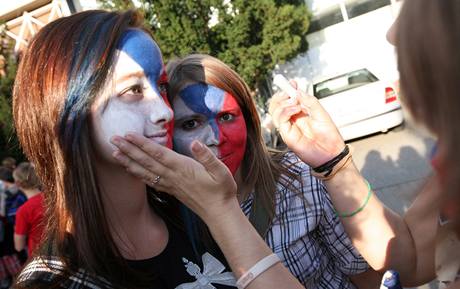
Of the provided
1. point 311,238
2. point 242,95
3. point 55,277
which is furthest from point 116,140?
point 311,238

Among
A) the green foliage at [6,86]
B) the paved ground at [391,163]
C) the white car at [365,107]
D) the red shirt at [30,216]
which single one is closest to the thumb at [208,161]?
the red shirt at [30,216]

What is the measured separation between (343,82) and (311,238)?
6413mm

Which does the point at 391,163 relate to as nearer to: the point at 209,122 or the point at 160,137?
the point at 209,122

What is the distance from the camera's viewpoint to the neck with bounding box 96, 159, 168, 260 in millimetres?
1353

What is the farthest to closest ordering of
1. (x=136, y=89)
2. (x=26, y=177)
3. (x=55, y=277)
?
(x=26, y=177)
(x=136, y=89)
(x=55, y=277)

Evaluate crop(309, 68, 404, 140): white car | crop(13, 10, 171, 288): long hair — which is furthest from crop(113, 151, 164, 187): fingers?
crop(309, 68, 404, 140): white car

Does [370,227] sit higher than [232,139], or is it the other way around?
[232,139]

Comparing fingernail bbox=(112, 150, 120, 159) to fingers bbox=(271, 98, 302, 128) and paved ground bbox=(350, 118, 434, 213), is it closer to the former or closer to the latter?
fingers bbox=(271, 98, 302, 128)

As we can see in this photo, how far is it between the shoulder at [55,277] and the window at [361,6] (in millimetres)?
10416

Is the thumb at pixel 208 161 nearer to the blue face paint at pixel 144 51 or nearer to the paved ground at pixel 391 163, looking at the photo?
the blue face paint at pixel 144 51

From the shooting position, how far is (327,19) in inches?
419

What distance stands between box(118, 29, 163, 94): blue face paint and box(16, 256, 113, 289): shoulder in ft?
1.89

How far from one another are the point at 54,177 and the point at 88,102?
25 centimetres

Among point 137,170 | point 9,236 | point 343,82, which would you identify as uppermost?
point 137,170
